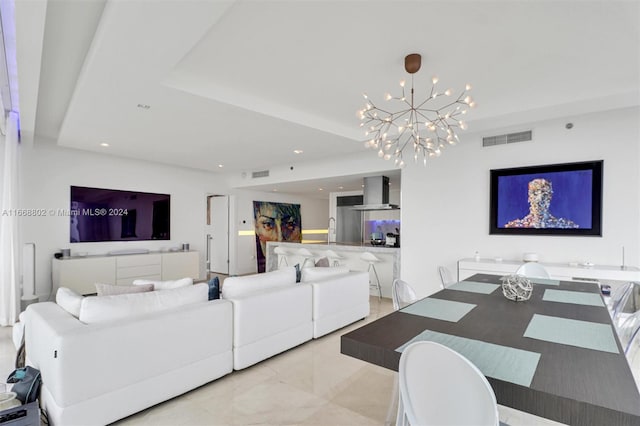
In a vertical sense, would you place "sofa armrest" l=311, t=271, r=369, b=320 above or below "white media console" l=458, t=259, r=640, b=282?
below

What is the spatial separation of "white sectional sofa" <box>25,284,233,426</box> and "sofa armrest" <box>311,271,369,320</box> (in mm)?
1140

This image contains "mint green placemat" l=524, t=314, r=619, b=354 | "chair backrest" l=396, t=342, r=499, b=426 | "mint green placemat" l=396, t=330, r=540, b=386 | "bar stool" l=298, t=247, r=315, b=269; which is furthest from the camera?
"bar stool" l=298, t=247, r=315, b=269

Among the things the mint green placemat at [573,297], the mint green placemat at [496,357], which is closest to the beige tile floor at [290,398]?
the mint green placemat at [573,297]

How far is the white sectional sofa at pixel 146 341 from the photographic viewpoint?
6.32 feet

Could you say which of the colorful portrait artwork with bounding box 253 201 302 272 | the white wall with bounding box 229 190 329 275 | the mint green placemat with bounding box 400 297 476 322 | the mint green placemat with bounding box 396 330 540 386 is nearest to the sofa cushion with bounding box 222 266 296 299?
the mint green placemat with bounding box 400 297 476 322

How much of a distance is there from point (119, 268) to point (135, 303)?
4.04 meters

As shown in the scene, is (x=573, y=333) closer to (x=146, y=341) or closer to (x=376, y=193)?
(x=146, y=341)

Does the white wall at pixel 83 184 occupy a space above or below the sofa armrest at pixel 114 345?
above

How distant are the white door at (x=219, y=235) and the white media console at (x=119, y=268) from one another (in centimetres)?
121

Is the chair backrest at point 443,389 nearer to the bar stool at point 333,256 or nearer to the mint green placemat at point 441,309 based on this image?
the mint green placemat at point 441,309

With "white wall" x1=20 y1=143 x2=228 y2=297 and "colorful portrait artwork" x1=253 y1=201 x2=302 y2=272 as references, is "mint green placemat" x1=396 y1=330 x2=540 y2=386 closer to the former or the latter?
"white wall" x1=20 y1=143 x2=228 y2=297

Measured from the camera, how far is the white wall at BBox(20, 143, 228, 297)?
5242mm

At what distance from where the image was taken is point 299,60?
2.71m

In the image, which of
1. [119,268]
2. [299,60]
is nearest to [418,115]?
[299,60]
